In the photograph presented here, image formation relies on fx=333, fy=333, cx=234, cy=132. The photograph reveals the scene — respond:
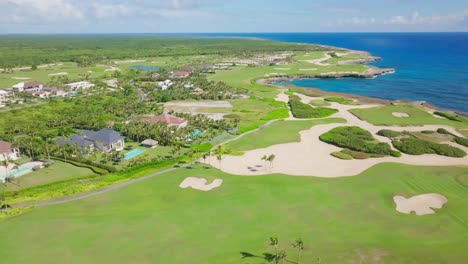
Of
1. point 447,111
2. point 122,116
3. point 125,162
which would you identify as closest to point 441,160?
point 447,111

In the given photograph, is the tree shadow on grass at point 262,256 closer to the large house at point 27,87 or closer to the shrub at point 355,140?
the shrub at point 355,140

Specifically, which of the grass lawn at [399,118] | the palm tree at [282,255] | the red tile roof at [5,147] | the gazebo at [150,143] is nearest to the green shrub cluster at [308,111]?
the grass lawn at [399,118]

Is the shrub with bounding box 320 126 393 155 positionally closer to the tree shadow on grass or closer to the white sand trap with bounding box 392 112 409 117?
the white sand trap with bounding box 392 112 409 117

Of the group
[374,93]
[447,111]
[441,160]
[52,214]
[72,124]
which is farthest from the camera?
[374,93]

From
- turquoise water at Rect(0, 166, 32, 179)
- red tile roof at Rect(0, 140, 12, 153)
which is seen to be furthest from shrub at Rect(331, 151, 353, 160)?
red tile roof at Rect(0, 140, 12, 153)

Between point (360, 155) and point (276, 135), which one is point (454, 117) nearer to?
point (360, 155)

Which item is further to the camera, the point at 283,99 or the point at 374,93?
the point at 374,93

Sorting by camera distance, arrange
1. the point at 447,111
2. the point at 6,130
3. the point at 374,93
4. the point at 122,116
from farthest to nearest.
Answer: the point at 374,93 < the point at 447,111 < the point at 122,116 < the point at 6,130

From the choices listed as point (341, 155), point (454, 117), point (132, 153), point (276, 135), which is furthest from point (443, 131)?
point (132, 153)

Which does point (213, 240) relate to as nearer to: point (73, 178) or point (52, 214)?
point (52, 214)
